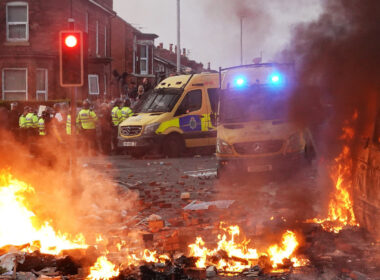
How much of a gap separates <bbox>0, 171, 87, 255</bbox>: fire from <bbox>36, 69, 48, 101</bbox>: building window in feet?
74.9

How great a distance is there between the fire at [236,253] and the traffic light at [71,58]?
13.5ft

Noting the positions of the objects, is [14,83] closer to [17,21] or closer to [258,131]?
[17,21]

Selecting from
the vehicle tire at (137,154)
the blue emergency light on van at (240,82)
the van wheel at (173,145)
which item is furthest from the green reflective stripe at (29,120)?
the blue emergency light on van at (240,82)

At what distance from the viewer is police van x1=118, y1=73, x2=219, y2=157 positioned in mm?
18359

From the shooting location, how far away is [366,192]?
657 centimetres

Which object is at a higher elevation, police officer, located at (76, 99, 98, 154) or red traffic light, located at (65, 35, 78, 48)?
red traffic light, located at (65, 35, 78, 48)

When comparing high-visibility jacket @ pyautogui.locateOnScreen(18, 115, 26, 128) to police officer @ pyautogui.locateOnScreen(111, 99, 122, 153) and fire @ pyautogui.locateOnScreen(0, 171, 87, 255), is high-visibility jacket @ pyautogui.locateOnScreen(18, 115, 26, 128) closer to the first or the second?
police officer @ pyautogui.locateOnScreen(111, 99, 122, 153)

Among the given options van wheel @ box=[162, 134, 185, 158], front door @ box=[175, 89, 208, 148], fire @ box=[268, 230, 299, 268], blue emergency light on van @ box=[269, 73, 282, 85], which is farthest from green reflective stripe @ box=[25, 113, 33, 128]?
fire @ box=[268, 230, 299, 268]

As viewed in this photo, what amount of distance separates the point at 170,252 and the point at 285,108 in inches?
202

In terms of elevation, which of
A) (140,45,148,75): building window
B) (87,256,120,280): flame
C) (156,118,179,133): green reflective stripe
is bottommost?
(87,256,120,280): flame

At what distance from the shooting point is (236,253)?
6.43m

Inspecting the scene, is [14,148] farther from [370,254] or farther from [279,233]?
[370,254]

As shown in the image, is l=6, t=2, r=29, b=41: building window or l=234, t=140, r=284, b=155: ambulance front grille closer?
l=234, t=140, r=284, b=155: ambulance front grille

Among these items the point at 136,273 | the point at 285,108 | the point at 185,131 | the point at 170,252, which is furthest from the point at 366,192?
the point at 185,131
